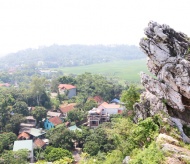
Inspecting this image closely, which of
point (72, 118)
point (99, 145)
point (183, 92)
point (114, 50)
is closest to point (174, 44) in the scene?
point (183, 92)

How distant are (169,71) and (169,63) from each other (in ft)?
1.14

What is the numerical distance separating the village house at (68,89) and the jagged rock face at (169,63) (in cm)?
2675

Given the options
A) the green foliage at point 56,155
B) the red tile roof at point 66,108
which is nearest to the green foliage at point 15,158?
the green foliage at point 56,155

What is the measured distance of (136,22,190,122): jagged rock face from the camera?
10711 millimetres

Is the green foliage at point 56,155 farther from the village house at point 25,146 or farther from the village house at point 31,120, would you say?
the village house at point 31,120

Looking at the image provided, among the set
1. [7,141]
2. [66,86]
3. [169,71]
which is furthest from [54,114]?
[169,71]

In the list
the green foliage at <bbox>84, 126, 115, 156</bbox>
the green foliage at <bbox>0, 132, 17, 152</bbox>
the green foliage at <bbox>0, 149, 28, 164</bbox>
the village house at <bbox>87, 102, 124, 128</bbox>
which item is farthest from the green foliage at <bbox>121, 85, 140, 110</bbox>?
the village house at <bbox>87, 102, 124, 128</bbox>

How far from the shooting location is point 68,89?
3800 cm

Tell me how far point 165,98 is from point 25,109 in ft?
67.4

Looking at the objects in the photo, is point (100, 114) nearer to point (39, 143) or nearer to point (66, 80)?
point (39, 143)

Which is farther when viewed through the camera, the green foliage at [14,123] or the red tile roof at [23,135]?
the green foliage at [14,123]

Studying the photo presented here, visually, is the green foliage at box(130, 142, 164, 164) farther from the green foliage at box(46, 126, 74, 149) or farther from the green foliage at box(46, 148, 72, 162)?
the green foliage at box(46, 126, 74, 149)

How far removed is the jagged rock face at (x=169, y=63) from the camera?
1071cm

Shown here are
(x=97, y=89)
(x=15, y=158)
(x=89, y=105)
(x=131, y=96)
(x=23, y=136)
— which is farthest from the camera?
(x=97, y=89)
